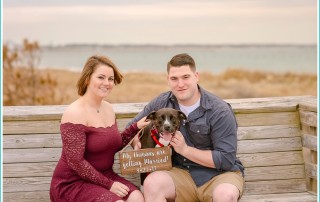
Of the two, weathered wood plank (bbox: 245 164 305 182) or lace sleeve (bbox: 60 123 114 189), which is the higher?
lace sleeve (bbox: 60 123 114 189)

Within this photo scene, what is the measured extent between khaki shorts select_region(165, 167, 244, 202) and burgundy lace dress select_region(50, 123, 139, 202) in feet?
0.96

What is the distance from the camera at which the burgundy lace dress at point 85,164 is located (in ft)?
11.5

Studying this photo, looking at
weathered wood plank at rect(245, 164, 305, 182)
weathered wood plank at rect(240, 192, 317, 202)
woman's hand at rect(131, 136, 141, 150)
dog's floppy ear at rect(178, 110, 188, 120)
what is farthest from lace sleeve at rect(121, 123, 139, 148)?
weathered wood plank at rect(245, 164, 305, 182)

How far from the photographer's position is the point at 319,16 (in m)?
4.28

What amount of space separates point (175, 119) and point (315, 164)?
1324mm

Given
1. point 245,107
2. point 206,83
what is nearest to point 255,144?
point 245,107

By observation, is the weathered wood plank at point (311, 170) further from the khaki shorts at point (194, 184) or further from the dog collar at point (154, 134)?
the dog collar at point (154, 134)

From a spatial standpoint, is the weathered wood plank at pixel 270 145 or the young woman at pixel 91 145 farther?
the weathered wood plank at pixel 270 145

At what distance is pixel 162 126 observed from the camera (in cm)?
368

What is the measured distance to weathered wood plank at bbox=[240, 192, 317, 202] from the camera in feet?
13.5

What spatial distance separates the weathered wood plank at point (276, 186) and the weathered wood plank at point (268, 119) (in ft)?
1.46

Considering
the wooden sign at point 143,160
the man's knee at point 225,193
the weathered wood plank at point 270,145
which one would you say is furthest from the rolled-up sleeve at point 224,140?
the weathered wood plank at point 270,145

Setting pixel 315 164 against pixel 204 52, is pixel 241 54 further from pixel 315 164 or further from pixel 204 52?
pixel 315 164

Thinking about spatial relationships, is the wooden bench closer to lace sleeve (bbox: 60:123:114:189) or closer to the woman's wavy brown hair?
the woman's wavy brown hair
